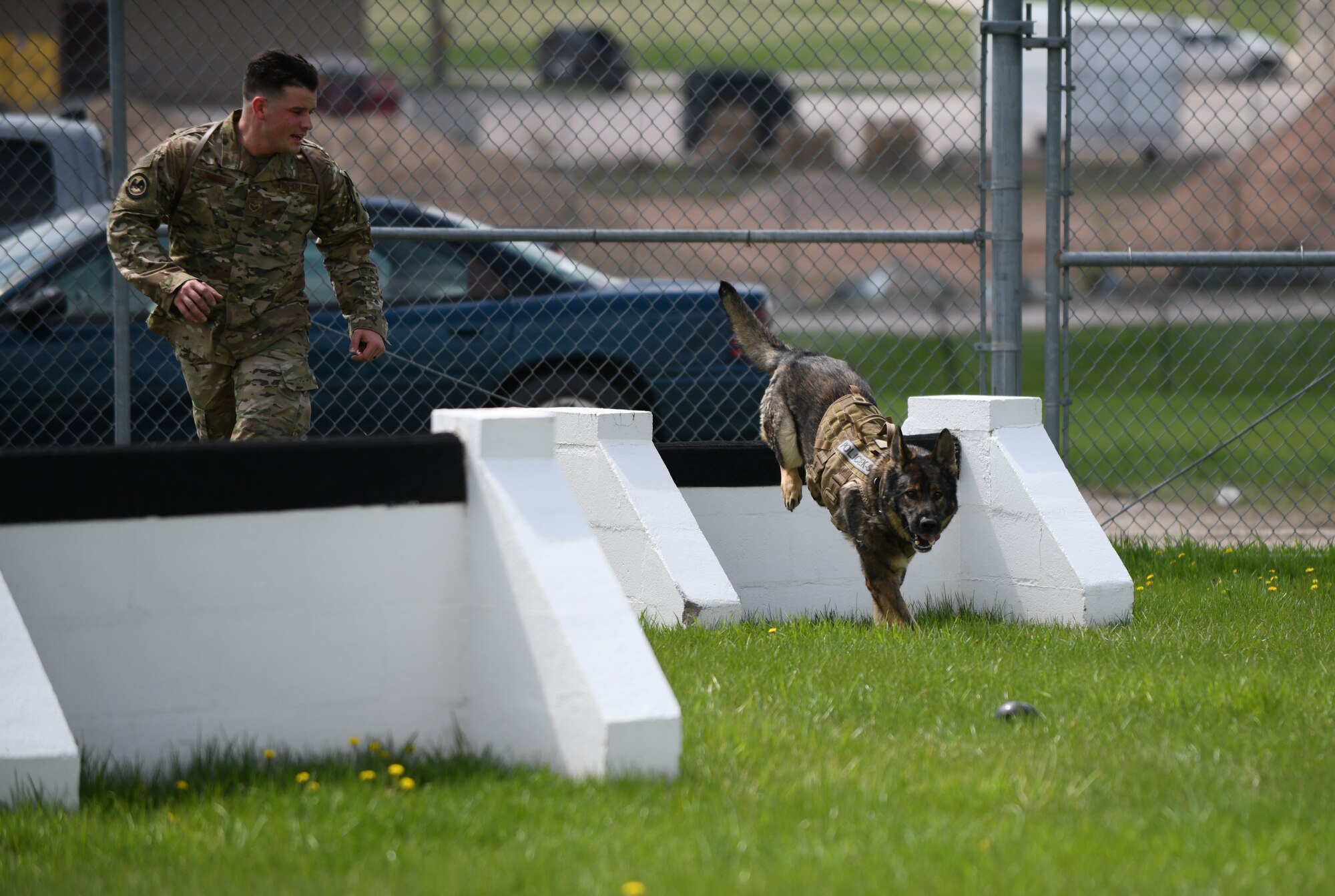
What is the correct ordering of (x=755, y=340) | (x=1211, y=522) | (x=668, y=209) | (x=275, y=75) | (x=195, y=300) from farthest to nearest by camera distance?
(x=668, y=209)
(x=1211, y=522)
(x=755, y=340)
(x=275, y=75)
(x=195, y=300)

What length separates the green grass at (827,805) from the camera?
9.12ft

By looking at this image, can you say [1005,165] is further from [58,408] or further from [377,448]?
[58,408]

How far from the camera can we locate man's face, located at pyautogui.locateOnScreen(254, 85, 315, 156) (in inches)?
190

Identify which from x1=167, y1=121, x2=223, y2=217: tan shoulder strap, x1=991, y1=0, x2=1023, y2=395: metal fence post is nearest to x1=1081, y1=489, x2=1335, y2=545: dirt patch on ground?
x1=991, y1=0, x2=1023, y2=395: metal fence post

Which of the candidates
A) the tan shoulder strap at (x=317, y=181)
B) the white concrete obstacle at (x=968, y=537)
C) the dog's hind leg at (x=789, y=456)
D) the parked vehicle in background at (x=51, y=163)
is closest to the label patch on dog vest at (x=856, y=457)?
the dog's hind leg at (x=789, y=456)

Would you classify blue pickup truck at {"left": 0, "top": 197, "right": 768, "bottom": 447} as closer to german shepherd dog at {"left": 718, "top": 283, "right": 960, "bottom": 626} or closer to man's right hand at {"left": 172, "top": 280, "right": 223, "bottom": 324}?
german shepherd dog at {"left": 718, "top": 283, "right": 960, "bottom": 626}

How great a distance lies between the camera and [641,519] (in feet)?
17.3

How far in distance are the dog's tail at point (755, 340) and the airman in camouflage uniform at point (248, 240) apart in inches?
60.0

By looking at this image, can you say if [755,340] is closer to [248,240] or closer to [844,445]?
[844,445]

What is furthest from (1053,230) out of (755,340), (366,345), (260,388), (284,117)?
(260,388)

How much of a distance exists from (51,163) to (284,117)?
13.8 feet

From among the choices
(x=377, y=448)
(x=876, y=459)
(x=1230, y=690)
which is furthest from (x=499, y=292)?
(x=1230, y=690)

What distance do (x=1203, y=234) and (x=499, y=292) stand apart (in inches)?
604

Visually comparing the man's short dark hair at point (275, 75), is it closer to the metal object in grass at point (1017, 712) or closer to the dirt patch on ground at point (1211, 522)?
the metal object in grass at point (1017, 712)
